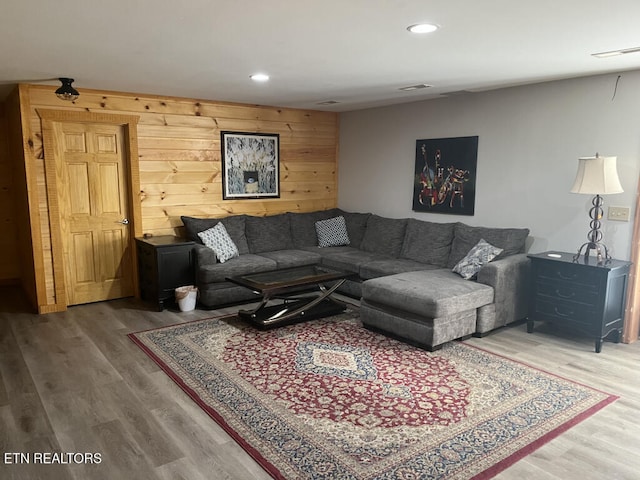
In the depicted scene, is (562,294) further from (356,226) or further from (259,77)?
(259,77)

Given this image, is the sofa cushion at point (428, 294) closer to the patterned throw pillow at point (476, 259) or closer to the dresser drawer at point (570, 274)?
the patterned throw pillow at point (476, 259)

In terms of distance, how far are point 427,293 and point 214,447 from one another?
6.71ft

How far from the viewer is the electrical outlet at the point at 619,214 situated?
399 cm

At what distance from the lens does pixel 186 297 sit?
188 inches

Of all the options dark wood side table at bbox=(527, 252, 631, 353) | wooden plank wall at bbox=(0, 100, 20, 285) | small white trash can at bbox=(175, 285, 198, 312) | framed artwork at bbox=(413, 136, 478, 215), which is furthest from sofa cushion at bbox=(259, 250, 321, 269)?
wooden plank wall at bbox=(0, 100, 20, 285)

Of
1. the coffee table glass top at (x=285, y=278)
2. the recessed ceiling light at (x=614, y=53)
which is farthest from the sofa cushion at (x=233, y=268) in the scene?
the recessed ceiling light at (x=614, y=53)

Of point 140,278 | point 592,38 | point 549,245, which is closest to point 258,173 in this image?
point 140,278

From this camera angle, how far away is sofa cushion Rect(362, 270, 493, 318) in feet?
12.2

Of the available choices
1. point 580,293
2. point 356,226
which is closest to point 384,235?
point 356,226

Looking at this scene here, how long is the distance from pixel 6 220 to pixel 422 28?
227 inches

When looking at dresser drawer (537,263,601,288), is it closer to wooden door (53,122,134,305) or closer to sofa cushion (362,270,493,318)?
sofa cushion (362,270,493,318)

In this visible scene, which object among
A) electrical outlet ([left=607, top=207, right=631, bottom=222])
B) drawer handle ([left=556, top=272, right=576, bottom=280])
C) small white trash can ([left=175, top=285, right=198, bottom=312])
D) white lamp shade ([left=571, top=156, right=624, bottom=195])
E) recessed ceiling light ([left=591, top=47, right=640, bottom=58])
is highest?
recessed ceiling light ([left=591, top=47, right=640, bottom=58])

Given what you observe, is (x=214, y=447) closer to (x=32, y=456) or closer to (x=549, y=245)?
(x=32, y=456)

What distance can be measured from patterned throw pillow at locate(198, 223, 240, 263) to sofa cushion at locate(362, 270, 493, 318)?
173cm
